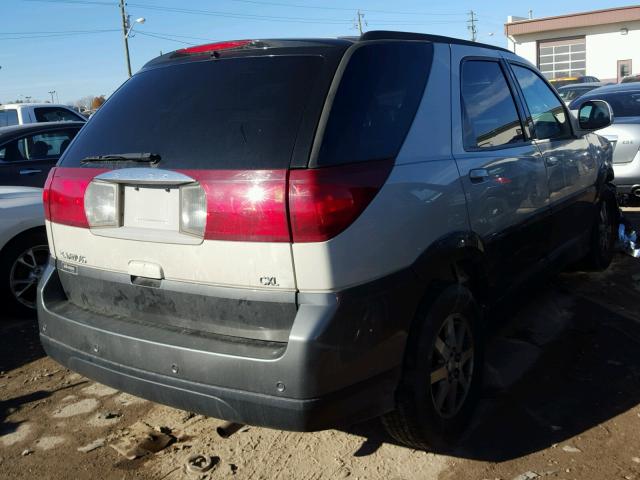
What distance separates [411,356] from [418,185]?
72 centimetres

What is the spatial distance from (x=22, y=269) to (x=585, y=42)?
4317 centimetres

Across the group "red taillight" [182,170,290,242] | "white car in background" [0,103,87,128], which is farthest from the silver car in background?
"white car in background" [0,103,87,128]

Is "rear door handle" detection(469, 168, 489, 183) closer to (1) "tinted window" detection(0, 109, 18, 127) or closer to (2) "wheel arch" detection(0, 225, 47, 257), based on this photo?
(2) "wheel arch" detection(0, 225, 47, 257)

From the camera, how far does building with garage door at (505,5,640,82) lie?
39.9 metres

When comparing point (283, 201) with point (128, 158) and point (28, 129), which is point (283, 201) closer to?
point (128, 158)

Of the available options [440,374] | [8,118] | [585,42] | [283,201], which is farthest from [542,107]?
[585,42]

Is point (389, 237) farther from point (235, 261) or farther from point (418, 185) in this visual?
point (235, 261)

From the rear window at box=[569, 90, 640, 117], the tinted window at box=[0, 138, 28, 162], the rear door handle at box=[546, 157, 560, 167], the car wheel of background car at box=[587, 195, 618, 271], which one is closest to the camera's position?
A: the rear door handle at box=[546, 157, 560, 167]

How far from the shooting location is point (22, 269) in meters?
5.21

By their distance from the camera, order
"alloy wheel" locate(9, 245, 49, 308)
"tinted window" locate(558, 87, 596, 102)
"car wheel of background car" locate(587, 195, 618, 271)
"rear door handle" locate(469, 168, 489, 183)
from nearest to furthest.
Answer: "rear door handle" locate(469, 168, 489, 183) → "alloy wheel" locate(9, 245, 49, 308) → "car wheel of background car" locate(587, 195, 618, 271) → "tinted window" locate(558, 87, 596, 102)

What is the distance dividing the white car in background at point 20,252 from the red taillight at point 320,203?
3.59 meters

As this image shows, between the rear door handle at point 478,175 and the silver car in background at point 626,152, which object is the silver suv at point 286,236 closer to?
the rear door handle at point 478,175

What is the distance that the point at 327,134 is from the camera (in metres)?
2.41

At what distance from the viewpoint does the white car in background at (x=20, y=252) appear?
5.08 meters
